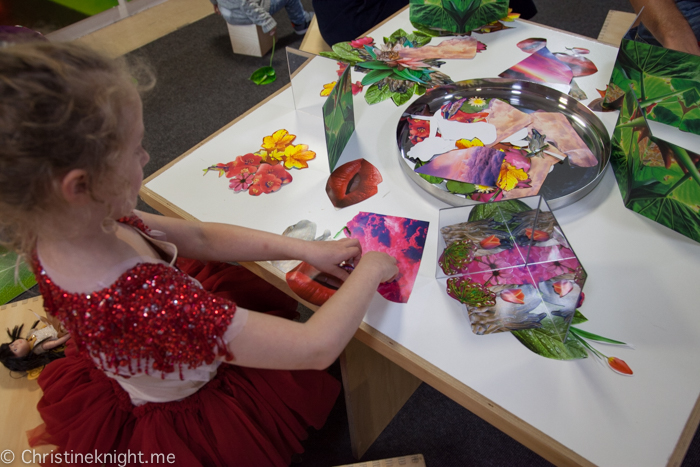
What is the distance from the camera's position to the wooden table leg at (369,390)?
39.1 inches

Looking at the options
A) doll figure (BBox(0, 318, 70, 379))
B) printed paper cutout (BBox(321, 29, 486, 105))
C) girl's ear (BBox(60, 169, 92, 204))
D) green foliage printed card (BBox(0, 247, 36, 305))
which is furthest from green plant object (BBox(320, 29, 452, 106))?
green foliage printed card (BBox(0, 247, 36, 305))

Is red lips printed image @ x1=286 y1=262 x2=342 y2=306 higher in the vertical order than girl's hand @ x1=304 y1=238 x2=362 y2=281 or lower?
lower

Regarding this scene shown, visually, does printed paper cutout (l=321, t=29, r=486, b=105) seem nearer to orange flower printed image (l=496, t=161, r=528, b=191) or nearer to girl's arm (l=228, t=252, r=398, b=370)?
orange flower printed image (l=496, t=161, r=528, b=191)

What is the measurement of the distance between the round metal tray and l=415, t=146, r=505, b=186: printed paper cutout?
1.3 inches

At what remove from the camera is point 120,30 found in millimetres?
2723

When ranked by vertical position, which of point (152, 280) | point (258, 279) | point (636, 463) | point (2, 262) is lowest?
point (2, 262)

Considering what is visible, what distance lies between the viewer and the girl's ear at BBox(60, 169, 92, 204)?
53 centimetres

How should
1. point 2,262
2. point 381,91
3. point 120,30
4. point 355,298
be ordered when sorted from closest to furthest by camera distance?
point 355,298
point 381,91
point 2,262
point 120,30

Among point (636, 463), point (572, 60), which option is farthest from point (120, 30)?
point (636, 463)

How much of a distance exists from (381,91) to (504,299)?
0.60 m

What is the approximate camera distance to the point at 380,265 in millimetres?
733

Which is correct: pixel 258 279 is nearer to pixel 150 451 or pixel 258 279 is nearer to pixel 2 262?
pixel 150 451

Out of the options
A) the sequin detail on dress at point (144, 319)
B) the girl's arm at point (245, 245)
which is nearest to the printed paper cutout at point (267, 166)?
the girl's arm at point (245, 245)

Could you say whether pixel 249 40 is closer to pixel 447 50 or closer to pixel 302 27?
pixel 302 27
